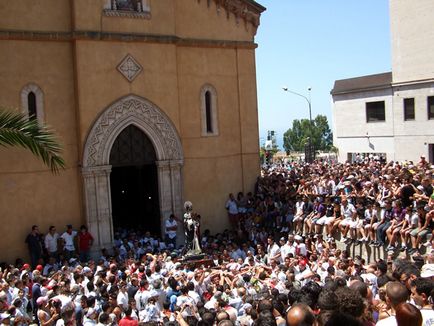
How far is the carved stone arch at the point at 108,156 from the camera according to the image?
20.6 m

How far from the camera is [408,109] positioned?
34.5 m

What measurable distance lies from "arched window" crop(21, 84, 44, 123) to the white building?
21.9 m

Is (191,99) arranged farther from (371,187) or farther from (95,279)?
(95,279)

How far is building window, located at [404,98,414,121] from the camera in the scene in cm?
3422

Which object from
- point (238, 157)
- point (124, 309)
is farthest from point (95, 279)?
point (238, 157)

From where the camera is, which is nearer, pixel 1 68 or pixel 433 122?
pixel 1 68

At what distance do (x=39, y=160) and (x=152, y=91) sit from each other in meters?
4.84

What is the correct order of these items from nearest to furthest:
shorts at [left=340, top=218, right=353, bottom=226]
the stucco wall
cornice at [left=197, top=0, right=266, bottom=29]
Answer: shorts at [left=340, top=218, right=353, bottom=226] < cornice at [left=197, top=0, right=266, bottom=29] < the stucco wall

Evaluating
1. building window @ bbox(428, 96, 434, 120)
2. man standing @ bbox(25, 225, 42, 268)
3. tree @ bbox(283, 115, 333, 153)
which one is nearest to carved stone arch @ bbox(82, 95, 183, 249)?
man standing @ bbox(25, 225, 42, 268)

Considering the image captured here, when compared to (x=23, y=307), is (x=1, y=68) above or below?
above

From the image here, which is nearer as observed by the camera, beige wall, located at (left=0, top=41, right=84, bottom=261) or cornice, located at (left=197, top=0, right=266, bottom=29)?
beige wall, located at (left=0, top=41, right=84, bottom=261)

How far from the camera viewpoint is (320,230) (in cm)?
1972

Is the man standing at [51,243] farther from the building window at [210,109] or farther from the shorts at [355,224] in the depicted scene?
the shorts at [355,224]

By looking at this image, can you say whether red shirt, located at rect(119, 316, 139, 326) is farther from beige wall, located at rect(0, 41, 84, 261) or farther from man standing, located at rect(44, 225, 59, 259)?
beige wall, located at rect(0, 41, 84, 261)
